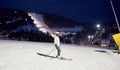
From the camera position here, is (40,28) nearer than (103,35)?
No

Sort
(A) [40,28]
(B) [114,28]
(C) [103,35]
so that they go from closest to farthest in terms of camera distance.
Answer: (C) [103,35], (B) [114,28], (A) [40,28]

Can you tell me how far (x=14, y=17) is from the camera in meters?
126

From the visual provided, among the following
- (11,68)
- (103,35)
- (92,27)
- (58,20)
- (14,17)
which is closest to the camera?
(11,68)

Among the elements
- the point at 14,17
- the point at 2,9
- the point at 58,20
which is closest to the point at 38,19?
the point at 58,20

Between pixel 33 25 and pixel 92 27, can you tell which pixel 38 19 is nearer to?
pixel 33 25

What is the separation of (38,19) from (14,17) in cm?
3611

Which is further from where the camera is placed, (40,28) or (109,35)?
(40,28)

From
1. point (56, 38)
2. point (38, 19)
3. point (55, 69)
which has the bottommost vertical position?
point (55, 69)

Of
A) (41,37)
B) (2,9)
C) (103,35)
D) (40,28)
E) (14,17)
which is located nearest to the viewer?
(41,37)

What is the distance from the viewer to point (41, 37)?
46.1m

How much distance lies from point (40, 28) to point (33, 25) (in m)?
4.53

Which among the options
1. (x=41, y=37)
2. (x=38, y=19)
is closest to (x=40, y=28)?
(x=38, y=19)

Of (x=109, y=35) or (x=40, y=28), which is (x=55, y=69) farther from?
(x=40, y=28)

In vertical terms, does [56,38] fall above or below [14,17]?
below
